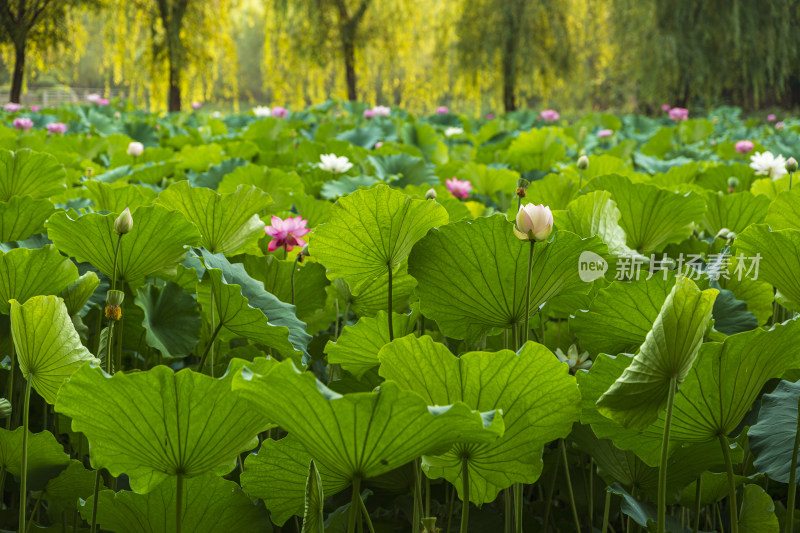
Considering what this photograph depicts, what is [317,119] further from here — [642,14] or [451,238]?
[642,14]

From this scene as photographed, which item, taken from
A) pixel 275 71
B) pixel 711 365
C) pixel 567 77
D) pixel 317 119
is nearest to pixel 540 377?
pixel 711 365

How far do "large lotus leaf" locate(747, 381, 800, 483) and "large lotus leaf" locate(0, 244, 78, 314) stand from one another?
2.28 feet

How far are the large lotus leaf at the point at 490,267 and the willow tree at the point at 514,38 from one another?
8.35m

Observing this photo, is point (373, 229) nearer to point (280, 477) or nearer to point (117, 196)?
point (280, 477)

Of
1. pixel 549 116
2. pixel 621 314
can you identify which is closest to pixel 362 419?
pixel 621 314

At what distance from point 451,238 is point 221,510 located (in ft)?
1.07

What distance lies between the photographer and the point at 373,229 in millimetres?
786

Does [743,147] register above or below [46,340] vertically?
above

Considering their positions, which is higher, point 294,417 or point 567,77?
point 567,77

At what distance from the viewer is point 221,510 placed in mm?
667

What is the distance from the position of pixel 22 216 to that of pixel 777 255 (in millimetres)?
946

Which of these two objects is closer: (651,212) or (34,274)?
(34,274)

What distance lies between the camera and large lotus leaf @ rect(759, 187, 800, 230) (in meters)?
0.97

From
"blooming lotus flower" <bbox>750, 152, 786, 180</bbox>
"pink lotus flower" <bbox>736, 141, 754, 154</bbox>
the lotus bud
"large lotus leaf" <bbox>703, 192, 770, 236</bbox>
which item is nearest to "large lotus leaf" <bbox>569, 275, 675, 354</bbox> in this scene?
the lotus bud
